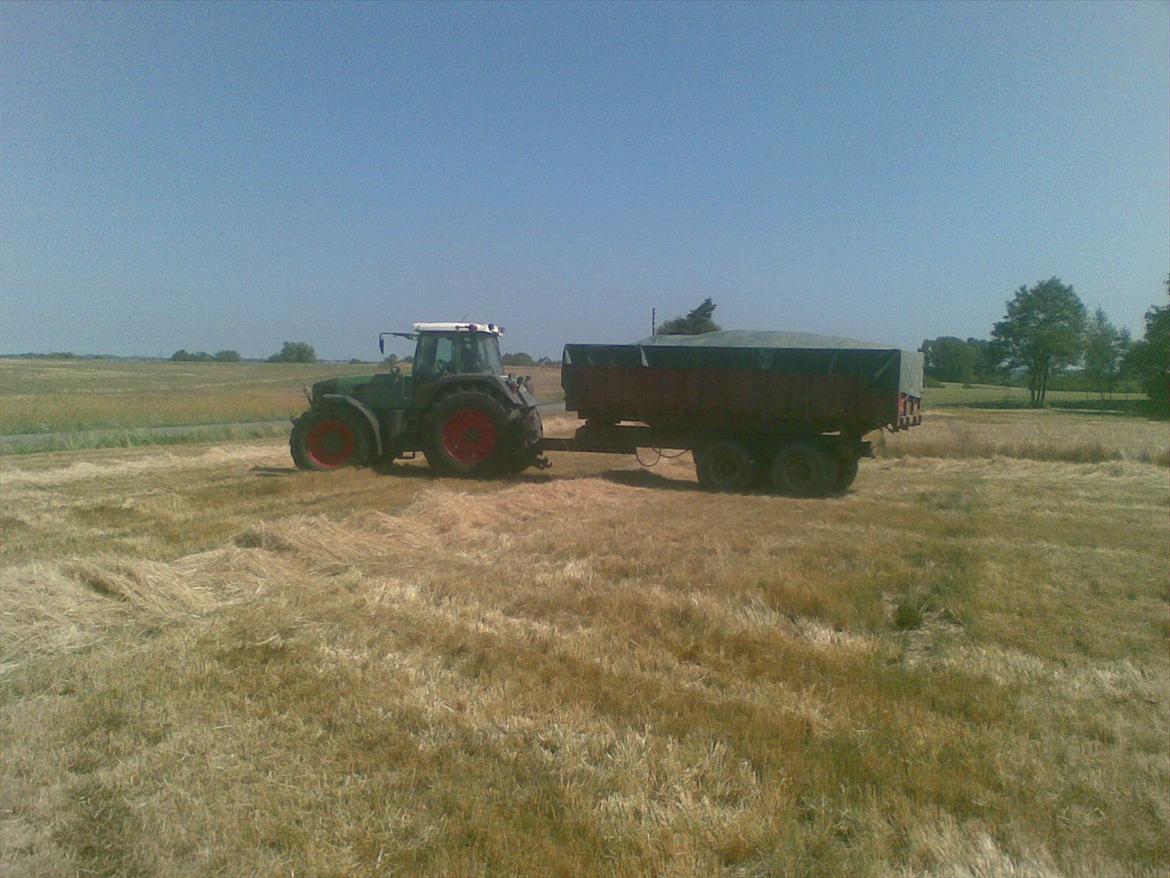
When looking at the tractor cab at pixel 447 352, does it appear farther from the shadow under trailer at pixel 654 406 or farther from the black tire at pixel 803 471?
the black tire at pixel 803 471

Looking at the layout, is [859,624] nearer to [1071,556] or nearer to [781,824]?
[781,824]

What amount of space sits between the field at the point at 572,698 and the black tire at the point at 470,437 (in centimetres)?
364

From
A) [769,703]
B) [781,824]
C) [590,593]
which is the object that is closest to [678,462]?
[590,593]

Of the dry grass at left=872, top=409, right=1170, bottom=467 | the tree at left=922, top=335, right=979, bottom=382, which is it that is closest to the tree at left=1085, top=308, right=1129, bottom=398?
the tree at left=922, top=335, right=979, bottom=382

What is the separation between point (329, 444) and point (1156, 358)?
35052 mm

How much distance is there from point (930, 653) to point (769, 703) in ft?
5.43

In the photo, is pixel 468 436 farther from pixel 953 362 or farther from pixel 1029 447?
pixel 953 362

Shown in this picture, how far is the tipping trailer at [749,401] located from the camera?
527 inches

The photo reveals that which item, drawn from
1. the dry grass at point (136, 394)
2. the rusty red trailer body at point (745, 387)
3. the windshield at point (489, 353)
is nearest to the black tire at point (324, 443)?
the dry grass at point (136, 394)

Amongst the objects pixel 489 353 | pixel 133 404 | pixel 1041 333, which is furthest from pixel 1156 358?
pixel 133 404

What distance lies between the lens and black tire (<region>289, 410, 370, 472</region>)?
14.0 meters

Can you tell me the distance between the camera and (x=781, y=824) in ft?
11.8

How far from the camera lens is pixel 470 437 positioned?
45.1 ft

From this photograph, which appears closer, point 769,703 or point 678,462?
point 769,703
